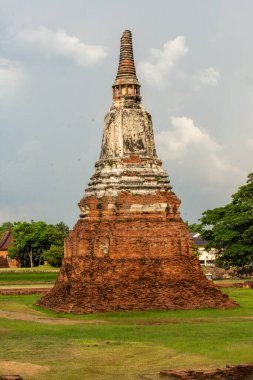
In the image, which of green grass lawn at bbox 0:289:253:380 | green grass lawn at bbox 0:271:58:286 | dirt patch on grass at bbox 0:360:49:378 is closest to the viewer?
dirt patch on grass at bbox 0:360:49:378

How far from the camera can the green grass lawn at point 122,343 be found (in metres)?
17.6

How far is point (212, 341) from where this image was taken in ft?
69.4

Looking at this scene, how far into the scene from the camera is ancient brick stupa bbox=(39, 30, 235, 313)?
30000 millimetres

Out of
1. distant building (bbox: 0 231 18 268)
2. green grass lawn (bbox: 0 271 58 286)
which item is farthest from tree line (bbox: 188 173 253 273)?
distant building (bbox: 0 231 18 268)

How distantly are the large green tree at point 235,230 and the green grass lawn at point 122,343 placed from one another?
18307 millimetres

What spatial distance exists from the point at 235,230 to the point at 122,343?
29.6m

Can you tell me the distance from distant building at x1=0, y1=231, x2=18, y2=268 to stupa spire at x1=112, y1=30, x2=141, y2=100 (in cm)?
6109

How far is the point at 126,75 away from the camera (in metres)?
34.6

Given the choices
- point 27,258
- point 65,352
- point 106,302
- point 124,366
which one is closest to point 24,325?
point 106,302

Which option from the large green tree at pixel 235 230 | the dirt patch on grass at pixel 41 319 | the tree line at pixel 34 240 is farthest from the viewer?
the tree line at pixel 34 240

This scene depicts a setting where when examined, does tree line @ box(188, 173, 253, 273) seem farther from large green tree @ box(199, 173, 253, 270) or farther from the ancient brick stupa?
the ancient brick stupa

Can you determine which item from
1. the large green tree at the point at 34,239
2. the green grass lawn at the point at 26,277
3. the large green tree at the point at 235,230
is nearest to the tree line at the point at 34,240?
the large green tree at the point at 34,239

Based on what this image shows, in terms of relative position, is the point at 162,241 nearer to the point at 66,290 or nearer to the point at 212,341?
the point at 66,290

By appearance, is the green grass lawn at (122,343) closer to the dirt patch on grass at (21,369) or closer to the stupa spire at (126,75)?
the dirt patch on grass at (21,369)
